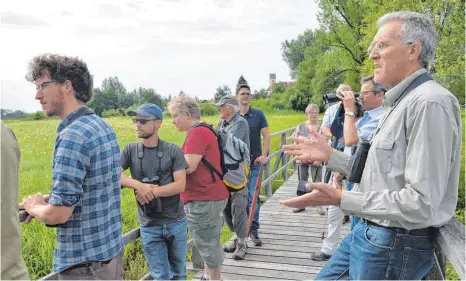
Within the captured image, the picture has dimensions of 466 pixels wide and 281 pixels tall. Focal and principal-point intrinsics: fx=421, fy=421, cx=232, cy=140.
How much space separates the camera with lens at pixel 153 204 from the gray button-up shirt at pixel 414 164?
1542 mm

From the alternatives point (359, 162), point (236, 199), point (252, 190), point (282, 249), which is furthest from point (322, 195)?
point (252, 190)

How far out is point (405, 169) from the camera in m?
1.49

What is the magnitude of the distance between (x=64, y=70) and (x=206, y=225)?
170cm

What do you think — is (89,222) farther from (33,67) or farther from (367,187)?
(367,187)

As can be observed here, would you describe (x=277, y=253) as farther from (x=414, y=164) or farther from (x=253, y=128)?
(x=414, y=164)

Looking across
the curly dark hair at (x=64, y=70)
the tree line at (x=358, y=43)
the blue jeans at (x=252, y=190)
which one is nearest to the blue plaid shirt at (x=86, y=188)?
the curly dark hair at (x=64, y=70)

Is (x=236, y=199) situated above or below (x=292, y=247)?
above

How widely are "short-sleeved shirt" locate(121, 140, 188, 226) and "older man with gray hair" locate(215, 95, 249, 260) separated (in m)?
1.11

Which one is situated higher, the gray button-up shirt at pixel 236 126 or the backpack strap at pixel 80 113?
the backpack strap at pixel 80 113

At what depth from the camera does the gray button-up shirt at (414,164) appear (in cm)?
142

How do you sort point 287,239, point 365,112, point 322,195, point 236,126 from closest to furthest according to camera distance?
point 322,195 → point 365,112 → point 236,126 → point 287,239

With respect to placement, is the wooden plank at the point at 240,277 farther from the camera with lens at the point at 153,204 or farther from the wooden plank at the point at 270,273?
the camera with lens at the point at 153,204

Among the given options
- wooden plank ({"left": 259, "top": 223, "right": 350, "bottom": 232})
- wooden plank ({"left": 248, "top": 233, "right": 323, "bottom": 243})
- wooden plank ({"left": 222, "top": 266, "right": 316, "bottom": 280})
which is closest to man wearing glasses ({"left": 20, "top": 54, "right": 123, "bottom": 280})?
wooden plank ({"left": 222, "top": 266, "right": 316, "bottom": 280})

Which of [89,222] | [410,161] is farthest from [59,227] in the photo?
[410,161]
